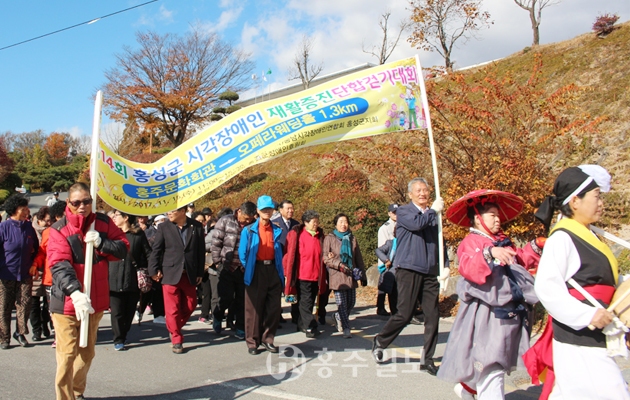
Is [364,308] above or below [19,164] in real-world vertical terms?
below

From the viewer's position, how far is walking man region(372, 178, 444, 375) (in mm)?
5715

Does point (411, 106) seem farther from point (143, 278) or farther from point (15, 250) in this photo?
point (15, 250)

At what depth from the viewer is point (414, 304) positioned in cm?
580

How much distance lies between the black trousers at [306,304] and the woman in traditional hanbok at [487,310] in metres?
3.50

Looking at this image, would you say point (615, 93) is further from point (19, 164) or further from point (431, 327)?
point (19, 164)

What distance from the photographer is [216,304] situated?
27.1 ft

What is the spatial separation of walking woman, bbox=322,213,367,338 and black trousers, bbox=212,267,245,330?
51.8 inches

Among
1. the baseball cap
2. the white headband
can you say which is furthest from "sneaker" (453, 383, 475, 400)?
the baseball cap

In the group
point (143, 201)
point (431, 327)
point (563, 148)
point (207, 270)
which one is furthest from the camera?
point (563, 148)

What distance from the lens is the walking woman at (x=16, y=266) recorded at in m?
7.34

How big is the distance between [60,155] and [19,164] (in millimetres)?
18602

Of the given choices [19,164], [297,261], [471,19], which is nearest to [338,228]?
[297,261]

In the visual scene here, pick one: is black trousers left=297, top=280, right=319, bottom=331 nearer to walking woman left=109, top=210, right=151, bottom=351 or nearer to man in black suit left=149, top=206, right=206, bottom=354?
man in black suit left=149, top=206, right=206, bottom=354

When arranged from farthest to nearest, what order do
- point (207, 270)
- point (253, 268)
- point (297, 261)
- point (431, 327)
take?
point (207, 270)
point (297, 261)
point (253, 268)
point (431, 327)
